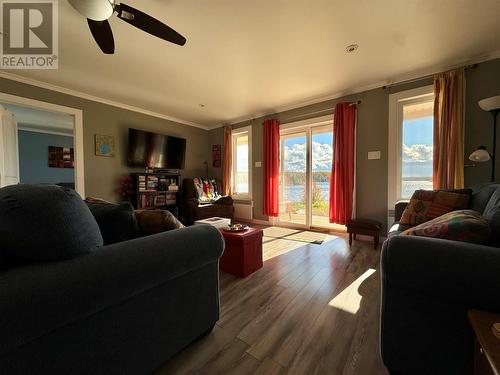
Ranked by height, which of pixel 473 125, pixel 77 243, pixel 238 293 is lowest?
pixel 238 293

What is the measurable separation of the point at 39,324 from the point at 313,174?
3.87 metres

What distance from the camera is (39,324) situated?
55 centimetres

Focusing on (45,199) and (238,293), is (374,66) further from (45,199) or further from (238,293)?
(45,199)

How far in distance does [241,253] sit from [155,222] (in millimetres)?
982

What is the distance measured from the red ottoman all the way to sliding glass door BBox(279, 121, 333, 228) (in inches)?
85.2

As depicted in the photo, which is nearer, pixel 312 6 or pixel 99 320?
pixel 99 320

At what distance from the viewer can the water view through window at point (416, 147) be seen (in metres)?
2.79

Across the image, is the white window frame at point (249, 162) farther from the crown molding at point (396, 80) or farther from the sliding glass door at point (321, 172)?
the sliding glass door at point (321, 172)

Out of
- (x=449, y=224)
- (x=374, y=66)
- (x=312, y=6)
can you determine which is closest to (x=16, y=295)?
(x=449, y=224)

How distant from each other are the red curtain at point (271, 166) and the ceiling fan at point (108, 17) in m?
2.69

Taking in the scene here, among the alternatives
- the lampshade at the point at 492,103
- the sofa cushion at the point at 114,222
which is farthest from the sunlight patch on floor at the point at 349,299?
the lampshade at the point at 492,103

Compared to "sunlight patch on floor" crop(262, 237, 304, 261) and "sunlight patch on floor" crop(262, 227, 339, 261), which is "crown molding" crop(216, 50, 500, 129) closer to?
"sunlight patch on floor" crop(262, 227, 339, 261)

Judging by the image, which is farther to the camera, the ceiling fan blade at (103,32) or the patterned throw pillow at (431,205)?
the patterned throw pillow at (431,205)

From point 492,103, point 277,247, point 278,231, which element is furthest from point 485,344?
point 278,231
